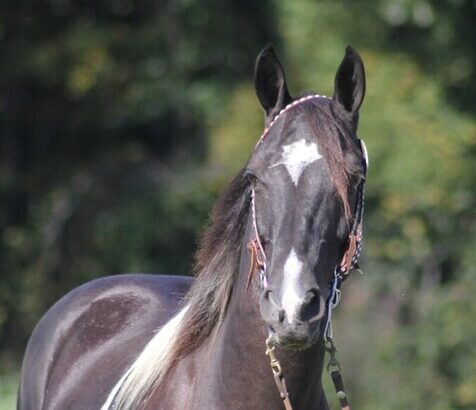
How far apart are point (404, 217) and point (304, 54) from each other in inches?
172

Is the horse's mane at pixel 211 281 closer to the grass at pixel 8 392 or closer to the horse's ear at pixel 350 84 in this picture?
the horse's ear at pixel 350 84

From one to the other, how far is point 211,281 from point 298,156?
24.3 inches

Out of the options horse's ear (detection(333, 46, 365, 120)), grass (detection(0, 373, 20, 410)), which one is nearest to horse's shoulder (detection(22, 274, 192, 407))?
horse's ear (detection(333, 46, 365, 120))

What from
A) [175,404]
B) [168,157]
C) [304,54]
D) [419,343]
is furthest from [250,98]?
[175,404]

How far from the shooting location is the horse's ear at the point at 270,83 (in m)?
3.93

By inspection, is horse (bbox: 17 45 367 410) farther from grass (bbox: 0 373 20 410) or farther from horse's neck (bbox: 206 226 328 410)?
grass (bbox: 0 373 20 410)

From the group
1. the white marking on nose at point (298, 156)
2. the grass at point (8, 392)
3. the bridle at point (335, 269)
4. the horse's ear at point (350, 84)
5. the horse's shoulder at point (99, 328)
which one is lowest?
the grass at point (8, 392)

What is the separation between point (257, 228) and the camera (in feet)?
12.2

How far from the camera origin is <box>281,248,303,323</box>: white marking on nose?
3441 millimetres

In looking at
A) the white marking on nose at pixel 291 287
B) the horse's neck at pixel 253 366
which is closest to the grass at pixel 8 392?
the horse's neck at pixel 253 366

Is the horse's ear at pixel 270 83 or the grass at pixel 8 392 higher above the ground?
the horse's ear at pixel 270 83

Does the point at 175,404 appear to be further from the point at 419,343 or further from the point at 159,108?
the point at 159,108

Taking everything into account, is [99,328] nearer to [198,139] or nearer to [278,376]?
[278,376]

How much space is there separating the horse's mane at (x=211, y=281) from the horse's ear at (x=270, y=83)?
103 mm
